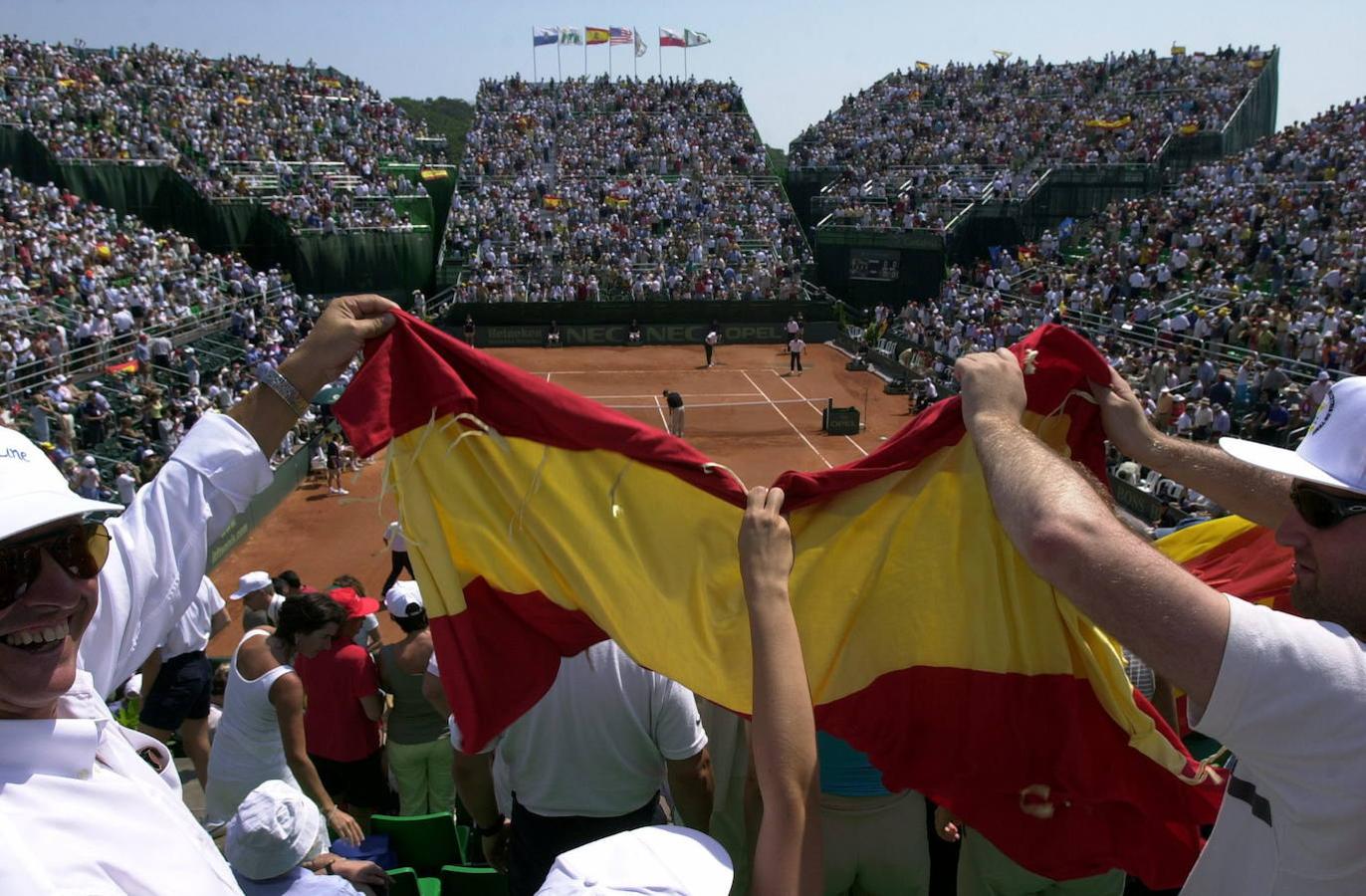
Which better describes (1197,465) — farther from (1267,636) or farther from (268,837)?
(268,837)

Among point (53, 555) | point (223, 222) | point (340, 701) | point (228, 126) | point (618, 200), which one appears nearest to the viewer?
point (53, 555)

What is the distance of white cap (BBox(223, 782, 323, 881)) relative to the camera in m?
2.95

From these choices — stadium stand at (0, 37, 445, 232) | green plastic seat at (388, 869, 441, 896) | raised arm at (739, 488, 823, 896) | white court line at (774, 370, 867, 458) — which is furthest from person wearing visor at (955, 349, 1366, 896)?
stadium stand at (0, 37, 445, 232)

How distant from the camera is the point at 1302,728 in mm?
1682

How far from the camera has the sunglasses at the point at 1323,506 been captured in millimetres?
1835

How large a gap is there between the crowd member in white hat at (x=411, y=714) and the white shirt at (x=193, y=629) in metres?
1.32

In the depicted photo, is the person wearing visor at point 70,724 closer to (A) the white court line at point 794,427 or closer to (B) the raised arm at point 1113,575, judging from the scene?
(B) the raised arm at point 1113,575

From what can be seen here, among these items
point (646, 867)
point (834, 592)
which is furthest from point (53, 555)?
point (834, 592)

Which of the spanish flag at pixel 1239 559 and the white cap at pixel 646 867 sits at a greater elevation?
the spanish flag at pixel 1239 559

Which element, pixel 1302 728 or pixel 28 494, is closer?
pixel 1302 728

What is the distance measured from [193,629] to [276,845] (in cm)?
341

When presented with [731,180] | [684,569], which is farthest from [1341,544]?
[731,180]

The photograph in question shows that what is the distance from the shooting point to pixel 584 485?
3.36 m

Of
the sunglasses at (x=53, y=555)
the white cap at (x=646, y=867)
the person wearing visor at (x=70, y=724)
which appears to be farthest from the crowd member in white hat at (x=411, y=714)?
the white cap at (x=646, y=867)
